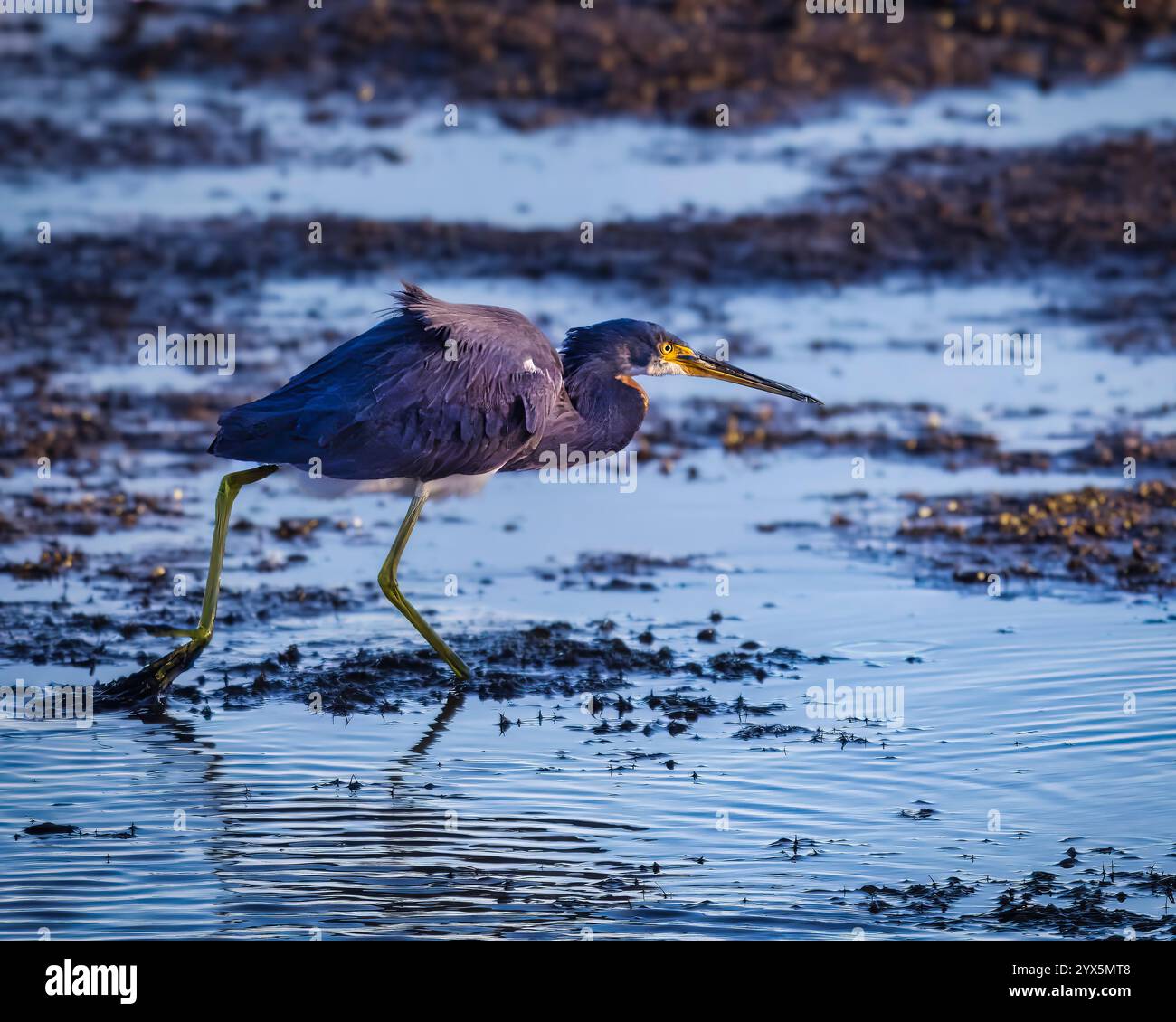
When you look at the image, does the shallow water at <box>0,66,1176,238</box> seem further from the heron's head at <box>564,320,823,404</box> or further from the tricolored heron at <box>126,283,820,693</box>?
the tricolored heron at <box>126,283,820,693</box>

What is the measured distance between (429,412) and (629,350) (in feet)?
3.88

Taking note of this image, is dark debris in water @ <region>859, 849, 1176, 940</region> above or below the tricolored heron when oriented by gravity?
below

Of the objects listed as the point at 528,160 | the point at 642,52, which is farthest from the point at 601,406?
the point at 642,52

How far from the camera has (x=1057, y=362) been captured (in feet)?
50.3

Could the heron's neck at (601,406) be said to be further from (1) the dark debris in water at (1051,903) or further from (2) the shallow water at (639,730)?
(1) the dark debris in water at (1051,903)

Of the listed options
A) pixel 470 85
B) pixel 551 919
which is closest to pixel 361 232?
pixel 470 85

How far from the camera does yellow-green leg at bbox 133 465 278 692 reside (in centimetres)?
857

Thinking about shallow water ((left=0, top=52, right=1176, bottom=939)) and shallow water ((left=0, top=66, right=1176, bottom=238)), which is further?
shallow water ((left=0, top=66, right=1176, bottom=238))

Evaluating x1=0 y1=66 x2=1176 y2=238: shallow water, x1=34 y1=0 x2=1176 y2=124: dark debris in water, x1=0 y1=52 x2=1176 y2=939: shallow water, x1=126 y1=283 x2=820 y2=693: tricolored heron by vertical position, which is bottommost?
x1=0 y1=52 x2=1176 y2=939: shallow water

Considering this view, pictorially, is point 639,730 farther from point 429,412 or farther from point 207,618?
point 207,618

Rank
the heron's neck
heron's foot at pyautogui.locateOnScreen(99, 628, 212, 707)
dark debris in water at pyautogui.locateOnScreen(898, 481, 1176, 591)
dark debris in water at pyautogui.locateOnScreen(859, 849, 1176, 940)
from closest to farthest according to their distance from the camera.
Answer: dark debris in water at pyautogui.locateOnScreen(859, 849, 1176, 940), heron's foot at pyautogui.locateOnScreen(99, 628, 212, 707), the heron's neck, dark debris in water at pyautogui.locateOnScreen(898, 481, 1176, 591)

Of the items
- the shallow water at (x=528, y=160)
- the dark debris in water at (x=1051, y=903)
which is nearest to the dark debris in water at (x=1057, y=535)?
the dark debris in water at (x=1051, y=903)

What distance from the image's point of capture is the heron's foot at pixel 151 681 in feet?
28.0

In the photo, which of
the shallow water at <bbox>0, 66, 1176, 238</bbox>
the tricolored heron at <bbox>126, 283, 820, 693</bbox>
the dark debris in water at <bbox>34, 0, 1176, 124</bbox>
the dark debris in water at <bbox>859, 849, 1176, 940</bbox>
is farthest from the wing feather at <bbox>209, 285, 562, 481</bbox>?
the dark debris in water at <bbox>34, 0, 1176, 124</bbox>
